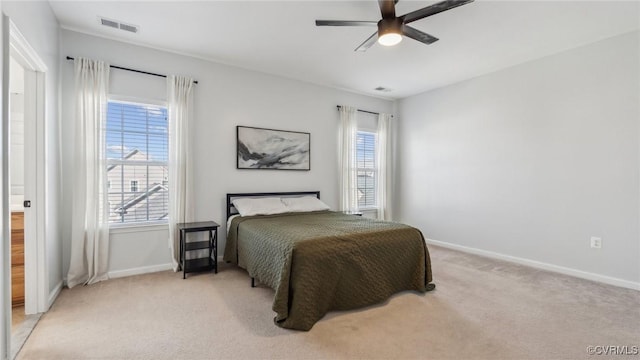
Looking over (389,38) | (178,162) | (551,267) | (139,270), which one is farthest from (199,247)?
(551,267)

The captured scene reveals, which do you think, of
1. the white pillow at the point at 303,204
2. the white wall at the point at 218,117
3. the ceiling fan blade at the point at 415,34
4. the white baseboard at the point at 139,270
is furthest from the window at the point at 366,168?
the white baseboard at the point at 139,270

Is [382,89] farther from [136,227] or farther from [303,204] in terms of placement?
[136,227]

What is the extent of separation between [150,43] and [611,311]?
535 centimetres

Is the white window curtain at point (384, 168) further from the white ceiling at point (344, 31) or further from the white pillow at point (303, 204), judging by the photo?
the white pillow at point (303, 204)

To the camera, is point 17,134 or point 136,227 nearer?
point 17,134

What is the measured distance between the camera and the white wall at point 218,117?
339cm

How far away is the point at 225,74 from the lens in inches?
Answer: 162

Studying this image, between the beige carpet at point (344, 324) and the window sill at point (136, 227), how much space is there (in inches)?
22.9

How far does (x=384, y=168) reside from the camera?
5.67 metres

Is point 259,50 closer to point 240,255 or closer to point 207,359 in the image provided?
point 240,255

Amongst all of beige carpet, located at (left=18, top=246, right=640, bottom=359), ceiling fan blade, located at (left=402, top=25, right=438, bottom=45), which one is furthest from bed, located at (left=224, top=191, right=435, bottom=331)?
ceiling fan blade, located at (left=402, top=25, right=438, bottom=45)

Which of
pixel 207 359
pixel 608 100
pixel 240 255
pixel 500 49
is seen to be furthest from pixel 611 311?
pixel 240 255

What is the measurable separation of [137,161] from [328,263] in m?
2.63

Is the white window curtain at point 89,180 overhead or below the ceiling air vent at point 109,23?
below
